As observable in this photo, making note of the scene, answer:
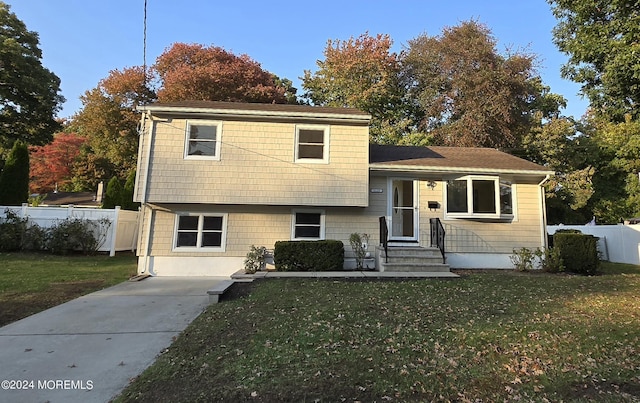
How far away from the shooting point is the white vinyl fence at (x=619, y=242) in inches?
531

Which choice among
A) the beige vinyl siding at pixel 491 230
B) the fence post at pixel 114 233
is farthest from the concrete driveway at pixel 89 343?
the fence post at pixel 114 233

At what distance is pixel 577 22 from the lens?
820 cm

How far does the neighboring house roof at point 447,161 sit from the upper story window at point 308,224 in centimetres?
223

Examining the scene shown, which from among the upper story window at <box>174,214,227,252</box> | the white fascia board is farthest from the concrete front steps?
the upper story window at <box>174,214,227,252</box>

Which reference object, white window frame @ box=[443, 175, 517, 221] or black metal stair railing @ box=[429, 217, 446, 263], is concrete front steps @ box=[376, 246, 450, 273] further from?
white window frame @ box=[443, 175, 517, 221]

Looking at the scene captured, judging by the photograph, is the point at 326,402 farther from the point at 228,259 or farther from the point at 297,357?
the point at 228,259

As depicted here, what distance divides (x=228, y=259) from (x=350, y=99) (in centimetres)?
1453

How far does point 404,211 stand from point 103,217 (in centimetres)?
1157

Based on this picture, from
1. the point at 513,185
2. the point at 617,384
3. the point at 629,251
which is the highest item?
the point at 513,185

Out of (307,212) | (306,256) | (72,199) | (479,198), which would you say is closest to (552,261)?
(479,198)

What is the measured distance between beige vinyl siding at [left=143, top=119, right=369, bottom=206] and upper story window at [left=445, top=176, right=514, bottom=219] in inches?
113

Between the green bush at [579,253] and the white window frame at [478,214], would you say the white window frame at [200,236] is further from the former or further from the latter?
the green bush at [579,253]

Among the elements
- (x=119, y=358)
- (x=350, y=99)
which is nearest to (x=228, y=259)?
(x=119, y=358)

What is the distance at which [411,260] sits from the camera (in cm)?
927
